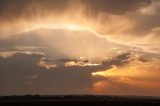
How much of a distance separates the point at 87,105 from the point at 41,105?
10696 millimetres

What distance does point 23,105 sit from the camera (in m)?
87.1

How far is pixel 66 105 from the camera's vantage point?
88.7 m

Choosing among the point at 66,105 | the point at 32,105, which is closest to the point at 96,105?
the point at 66,105

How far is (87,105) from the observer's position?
9181 centimetres

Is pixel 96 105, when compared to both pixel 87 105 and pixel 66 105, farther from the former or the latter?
pixel 66 105

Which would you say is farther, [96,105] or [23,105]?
[96,105]

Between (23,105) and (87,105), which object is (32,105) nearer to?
(23,105)

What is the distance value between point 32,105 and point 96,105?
14.8 meters

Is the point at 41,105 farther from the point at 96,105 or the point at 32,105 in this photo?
the point at 96,105

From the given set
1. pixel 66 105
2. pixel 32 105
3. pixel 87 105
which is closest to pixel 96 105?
pixel 87 105

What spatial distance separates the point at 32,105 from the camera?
88000 millimetres

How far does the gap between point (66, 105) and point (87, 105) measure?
5617mm

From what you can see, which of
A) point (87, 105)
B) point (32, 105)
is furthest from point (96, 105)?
point (32, 105)

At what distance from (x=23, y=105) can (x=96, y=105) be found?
16856 mm
